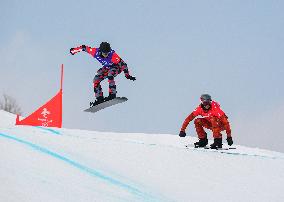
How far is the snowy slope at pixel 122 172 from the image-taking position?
467 centimetres

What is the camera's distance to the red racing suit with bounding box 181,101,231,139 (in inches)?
386

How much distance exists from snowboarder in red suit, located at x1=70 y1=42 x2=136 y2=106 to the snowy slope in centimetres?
285

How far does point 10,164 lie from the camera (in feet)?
Answer: 16.2

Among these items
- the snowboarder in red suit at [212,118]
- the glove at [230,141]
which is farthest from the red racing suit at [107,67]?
the glove at [230,141]

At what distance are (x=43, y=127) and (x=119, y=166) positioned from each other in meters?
3.55

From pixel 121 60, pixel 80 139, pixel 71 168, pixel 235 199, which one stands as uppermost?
pixel 121 60

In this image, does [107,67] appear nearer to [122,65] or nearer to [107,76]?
[107,76]

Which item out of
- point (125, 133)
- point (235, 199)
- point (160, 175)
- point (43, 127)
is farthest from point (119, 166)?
point (125, 133)

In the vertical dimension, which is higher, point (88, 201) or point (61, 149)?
point (61, 149)

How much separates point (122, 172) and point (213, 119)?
385cm

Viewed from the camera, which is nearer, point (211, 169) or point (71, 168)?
point (71, 168)

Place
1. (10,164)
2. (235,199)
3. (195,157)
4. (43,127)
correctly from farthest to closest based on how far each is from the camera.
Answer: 1. (43,127)
2. (195,157)
3. (235,199)
4. (10,164)

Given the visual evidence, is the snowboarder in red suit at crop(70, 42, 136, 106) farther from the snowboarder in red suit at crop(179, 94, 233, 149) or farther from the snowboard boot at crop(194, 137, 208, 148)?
the snowboard boot at crop(194, 137, 208, 148)

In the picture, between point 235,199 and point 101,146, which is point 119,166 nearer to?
point 101,146
